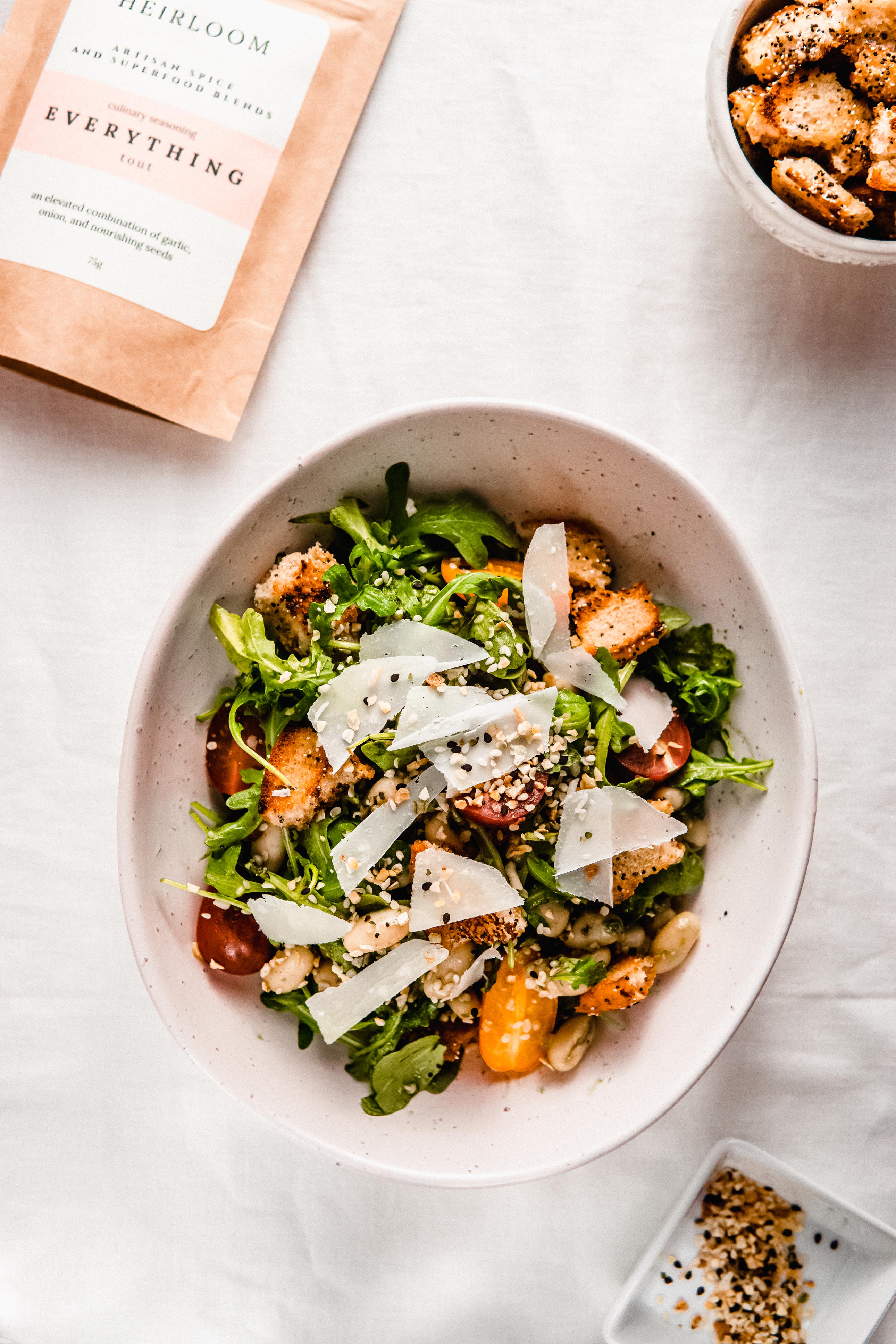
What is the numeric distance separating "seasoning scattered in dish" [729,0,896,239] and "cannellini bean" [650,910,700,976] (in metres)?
0.94

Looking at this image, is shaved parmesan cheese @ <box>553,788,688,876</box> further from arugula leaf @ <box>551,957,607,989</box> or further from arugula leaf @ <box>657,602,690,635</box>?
arugula leaf @ <box>657,602,690,635</box>

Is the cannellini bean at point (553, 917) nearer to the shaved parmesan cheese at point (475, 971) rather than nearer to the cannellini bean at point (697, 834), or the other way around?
the shaved parmesan cheese at point (475, 971)

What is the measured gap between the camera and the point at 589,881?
118cm

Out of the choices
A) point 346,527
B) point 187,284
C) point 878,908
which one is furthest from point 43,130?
point 878,908

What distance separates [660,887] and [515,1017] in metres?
0.25

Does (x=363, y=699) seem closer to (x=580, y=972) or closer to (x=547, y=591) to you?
(x=547, y=591)

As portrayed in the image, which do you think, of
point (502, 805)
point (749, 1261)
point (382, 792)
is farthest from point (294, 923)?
point (749, 1261)

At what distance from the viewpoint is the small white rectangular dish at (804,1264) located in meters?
1.46

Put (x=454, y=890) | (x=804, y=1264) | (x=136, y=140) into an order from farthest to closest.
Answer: (x=804, y=1264) < (x=136, y=140) < (x=454, y=890)

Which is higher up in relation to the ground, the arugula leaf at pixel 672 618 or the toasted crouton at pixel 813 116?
the toasted crouton at pixel 813 116

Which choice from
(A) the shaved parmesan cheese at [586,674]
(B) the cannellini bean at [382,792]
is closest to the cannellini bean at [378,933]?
(B) the cannellini bean at [382,792]

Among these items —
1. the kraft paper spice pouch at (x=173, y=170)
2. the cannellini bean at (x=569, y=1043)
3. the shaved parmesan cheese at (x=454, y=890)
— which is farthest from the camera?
the kraft paper spice pouch at (x=173, y=170)

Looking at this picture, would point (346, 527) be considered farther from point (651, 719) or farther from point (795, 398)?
point (795, 398)

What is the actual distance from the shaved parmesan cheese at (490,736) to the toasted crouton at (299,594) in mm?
184
